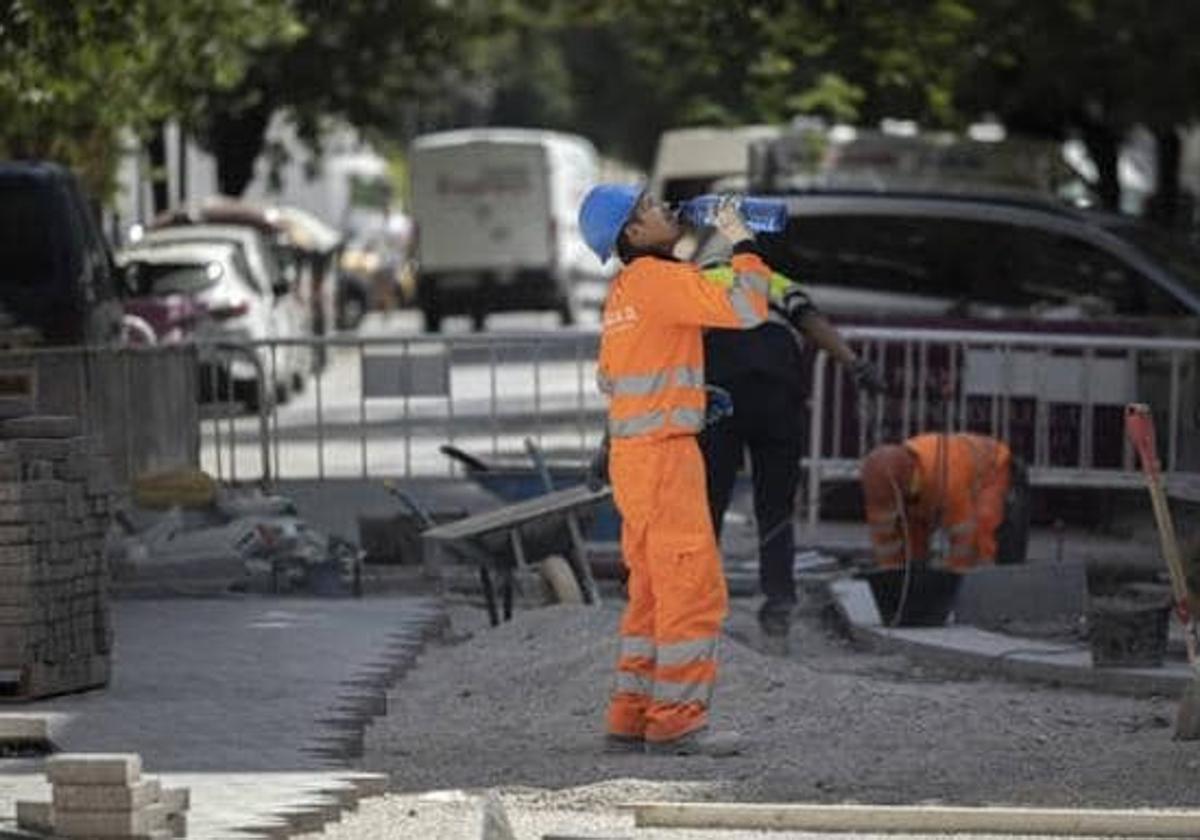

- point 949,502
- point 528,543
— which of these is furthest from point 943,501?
point 528,543

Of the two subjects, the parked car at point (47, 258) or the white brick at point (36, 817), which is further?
the parked car at point (47, 258)

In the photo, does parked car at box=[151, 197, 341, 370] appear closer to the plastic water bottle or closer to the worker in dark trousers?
the worker in dark trousers

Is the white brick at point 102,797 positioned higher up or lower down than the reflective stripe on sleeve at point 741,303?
lower down

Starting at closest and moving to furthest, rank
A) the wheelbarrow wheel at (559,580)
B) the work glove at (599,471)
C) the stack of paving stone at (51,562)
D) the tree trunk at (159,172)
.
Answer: the stack of paving stone at (51,562) → the work glove at (599,471) → the wheelbarrow wheel at (559,580) → the tree trunk at (159,172)

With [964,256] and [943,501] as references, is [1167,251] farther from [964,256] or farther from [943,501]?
[943,501]

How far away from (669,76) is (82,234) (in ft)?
70.8

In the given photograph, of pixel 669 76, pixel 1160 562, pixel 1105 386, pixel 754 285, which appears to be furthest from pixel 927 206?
pixel 669 76

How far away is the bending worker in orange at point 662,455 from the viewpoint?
35.1ft

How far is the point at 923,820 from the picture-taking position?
30.2 ft

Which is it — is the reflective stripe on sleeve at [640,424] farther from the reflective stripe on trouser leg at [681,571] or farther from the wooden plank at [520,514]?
the wooden plank at [520,514]

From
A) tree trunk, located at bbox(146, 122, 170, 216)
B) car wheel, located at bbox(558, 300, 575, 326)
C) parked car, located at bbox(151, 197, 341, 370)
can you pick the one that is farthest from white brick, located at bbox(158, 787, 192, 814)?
car wheel, located at bbox(558, 300, 575, 326)

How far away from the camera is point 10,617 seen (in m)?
11.4

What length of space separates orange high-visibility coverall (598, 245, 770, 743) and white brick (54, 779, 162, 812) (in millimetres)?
2500

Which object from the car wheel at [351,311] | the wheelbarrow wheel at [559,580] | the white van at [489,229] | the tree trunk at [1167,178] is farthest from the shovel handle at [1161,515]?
the white van at [489,229]
